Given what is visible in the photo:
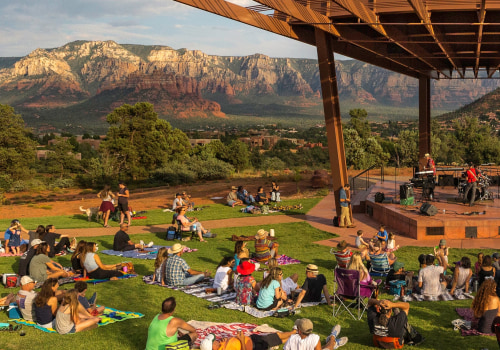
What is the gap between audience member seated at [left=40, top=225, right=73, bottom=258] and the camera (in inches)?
546

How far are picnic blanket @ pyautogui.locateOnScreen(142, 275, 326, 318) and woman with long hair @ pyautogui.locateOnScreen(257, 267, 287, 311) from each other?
0.42 ft

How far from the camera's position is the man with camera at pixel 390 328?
283 inches

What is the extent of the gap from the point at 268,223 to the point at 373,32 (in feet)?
24.9

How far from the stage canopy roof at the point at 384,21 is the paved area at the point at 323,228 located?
19.4ft

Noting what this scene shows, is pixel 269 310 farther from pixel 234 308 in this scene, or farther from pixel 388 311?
pixel 388 311

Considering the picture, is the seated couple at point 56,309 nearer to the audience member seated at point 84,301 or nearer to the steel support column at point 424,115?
the audience member seated at point 84,301

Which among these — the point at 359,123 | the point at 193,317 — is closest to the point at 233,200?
the point at 193,317

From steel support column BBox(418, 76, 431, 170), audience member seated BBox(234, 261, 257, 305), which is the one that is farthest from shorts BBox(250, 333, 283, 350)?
steel support column BBox(418, 76, 431, 170)

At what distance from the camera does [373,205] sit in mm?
19594

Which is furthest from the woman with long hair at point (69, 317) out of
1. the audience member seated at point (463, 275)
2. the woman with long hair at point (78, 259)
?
the audience member seated at point (463, 275)

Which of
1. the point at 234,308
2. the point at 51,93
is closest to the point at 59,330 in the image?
the point at 234,308

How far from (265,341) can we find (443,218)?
1054 centimetres

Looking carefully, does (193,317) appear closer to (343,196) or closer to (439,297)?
(439,297)

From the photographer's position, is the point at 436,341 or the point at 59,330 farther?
the point at 59,330
